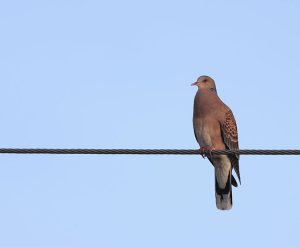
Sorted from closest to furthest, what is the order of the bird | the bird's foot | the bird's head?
the bird's foot < the bird < the bird's head

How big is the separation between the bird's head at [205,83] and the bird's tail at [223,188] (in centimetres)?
105

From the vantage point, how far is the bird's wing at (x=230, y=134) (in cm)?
852

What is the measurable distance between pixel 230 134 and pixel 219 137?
126mm

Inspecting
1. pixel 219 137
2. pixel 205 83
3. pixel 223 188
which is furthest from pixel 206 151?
pixel 205 83

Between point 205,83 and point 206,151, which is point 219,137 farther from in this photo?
point 205,83

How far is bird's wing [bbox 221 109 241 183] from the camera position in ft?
27.9

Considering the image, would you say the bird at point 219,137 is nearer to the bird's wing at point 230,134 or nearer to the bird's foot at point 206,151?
the bird's wing at point 230,134

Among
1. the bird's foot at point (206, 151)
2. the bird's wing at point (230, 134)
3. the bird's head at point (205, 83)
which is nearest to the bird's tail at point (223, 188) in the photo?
the bird's wing at point (230, 134)

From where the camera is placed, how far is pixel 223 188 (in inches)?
341

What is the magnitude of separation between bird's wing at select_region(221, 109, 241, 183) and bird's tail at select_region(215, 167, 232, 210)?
110mm

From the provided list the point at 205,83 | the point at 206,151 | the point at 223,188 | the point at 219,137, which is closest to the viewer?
the point at 206,151

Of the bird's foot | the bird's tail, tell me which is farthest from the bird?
the bird's foot

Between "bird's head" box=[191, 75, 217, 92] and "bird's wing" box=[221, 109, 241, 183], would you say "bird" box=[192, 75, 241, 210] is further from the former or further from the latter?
"bird's head" box=[191, 75, 217, 92]

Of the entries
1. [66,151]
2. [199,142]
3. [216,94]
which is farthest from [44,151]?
[216,94]
